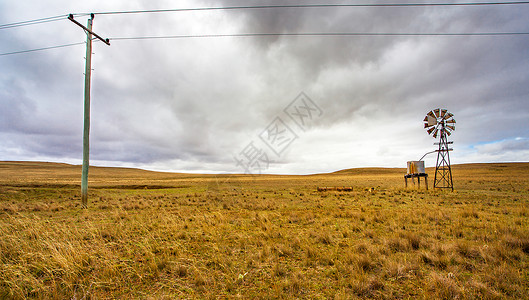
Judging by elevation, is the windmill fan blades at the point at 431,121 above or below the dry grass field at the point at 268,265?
above

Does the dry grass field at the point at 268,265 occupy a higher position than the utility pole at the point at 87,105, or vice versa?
the utility pole at the point at 87,105

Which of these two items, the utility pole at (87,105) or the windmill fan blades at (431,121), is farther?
the windmill fan blades at (431,121)

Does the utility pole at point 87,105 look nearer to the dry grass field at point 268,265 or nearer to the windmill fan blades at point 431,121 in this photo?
the dry grass field at point 268,265

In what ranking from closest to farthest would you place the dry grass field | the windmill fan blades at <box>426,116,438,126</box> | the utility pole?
the dry grass field < the utility pole < the windmill fan blades at <box>426,116,438,126</box>

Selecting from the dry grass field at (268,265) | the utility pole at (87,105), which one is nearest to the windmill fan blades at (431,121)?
the dry grass field at (268,265)

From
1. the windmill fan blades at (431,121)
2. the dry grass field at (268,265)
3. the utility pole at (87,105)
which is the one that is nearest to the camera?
the dry grass field at (268,265)

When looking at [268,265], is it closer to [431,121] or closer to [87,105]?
[87,105]

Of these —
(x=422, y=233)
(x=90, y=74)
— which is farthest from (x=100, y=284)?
(x=90, y=74)

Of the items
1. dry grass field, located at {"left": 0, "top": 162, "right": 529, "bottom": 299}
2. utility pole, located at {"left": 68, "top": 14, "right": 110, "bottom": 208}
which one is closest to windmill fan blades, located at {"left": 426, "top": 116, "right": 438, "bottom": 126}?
dry grass field, located at {"left": 0, "top": 162, "right": 529, "bottom": 299}

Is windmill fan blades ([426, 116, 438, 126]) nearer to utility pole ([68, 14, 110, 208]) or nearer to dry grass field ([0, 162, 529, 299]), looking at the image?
dry grass field ([0, 162, 529, 299])

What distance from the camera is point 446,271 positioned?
4.82m

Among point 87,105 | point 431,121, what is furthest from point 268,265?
point 431,121

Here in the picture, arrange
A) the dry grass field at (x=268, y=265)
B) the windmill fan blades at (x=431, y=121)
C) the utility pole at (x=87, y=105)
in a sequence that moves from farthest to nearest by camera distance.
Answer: the windmill fan blades at (x=431, y=121) < the utility pole at (x=87, y=105) < the dry grass field at (x=268, y=265)

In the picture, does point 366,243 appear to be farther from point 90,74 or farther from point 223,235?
point 90,74
